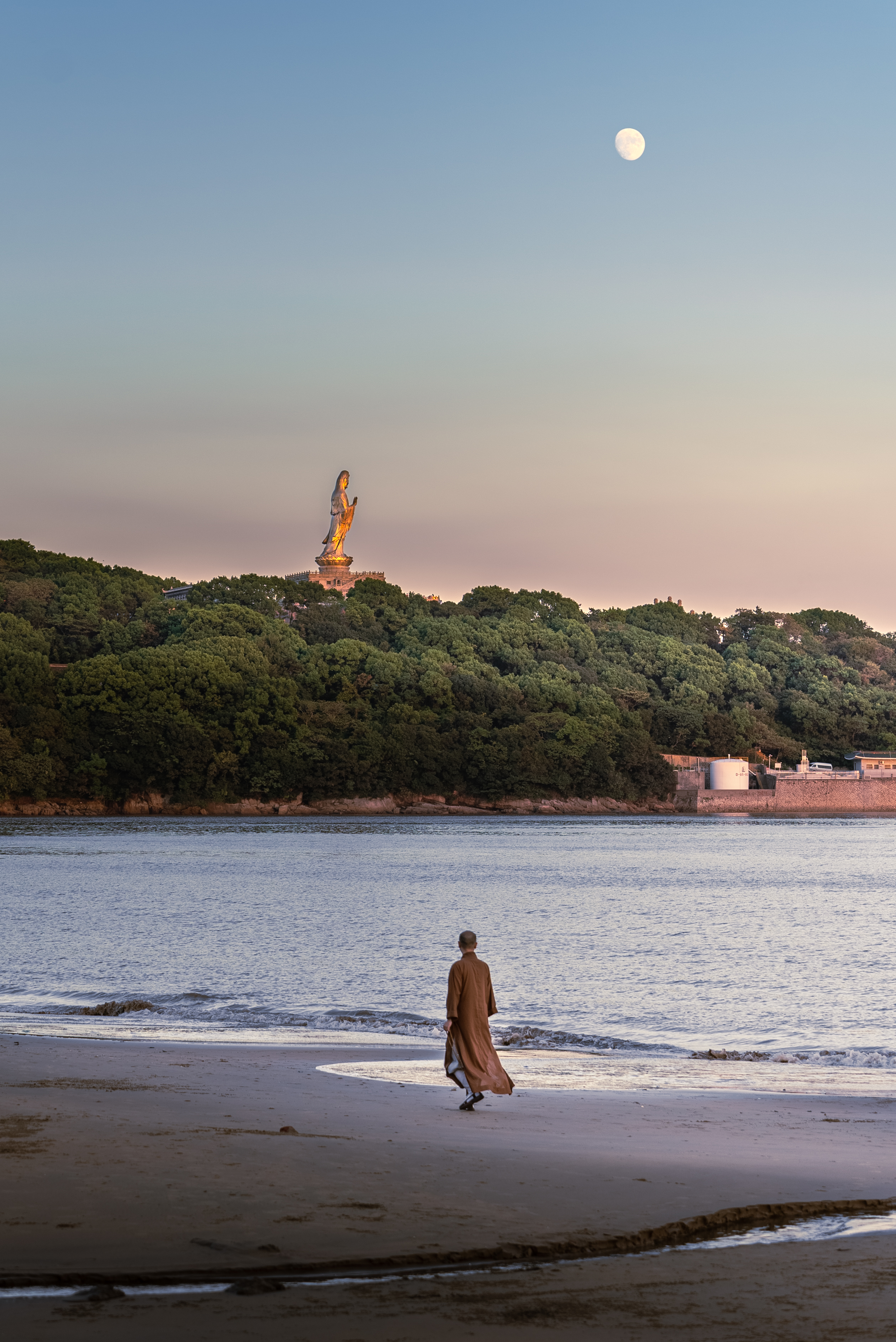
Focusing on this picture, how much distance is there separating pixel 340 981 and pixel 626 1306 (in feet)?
73.9

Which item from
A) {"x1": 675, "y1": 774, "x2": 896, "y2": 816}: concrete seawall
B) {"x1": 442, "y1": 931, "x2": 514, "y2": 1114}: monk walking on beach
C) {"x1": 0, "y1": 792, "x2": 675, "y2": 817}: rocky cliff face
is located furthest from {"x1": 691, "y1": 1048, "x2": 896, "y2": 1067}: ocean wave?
{"x1": 675, "y1": 774, "x2": 896, "y2": 816}: concrete seawall

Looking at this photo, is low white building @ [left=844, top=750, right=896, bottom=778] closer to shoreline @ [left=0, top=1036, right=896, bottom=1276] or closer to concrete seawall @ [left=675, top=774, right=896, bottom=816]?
concrete seawall @ [left=675, top=774, right=896, bottom=816]

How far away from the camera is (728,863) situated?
80375 millimetres

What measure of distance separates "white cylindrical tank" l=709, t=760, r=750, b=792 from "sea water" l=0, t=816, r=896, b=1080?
72286 millimetres

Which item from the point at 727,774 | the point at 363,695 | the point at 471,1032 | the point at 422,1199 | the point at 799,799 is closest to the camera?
the point at 422,1199

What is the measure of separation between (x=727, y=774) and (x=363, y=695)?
4802cm

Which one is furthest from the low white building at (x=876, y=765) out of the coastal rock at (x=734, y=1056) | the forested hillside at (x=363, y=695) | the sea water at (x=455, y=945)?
the coastal rock at (x=734, y=1056)

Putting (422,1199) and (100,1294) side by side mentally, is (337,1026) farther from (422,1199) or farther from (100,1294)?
(100,1294)

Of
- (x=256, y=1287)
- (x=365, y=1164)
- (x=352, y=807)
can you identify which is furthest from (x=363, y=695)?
(x=256, y=1287)

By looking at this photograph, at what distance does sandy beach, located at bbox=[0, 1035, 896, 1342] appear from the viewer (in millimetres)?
7078

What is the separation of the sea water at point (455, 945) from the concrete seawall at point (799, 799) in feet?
235

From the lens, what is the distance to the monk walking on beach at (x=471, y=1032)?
44.2 ft

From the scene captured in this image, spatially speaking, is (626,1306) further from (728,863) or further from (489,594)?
(489,594)

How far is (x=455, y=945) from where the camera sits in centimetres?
3678
